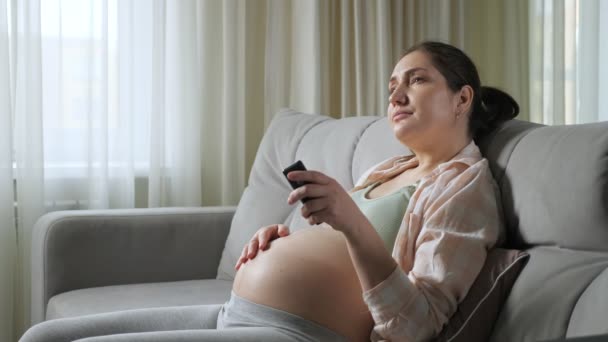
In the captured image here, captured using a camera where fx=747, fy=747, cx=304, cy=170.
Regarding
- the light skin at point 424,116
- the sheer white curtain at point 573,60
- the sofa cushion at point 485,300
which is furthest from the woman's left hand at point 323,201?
the sheer white curtain at point 573,60

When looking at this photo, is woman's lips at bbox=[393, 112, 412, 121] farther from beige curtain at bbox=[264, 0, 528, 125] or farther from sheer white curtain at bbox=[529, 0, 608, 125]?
sheer white curtain at bbox=[529, 0, 608, 125]

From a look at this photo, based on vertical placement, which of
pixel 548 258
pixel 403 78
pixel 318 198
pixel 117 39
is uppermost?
pixel 117 39

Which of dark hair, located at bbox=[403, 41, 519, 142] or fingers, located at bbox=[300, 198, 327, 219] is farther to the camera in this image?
dark hair, located at bbox=[403, 41, 519, 142]

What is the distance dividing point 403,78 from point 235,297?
54cm

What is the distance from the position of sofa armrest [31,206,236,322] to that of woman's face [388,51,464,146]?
3.42 ft

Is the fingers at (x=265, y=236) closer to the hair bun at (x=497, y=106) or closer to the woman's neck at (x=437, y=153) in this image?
the woman's neck at (x=437, y=153)

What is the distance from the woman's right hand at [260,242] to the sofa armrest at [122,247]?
2.83 feet

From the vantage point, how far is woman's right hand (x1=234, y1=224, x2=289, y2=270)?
1.44 m

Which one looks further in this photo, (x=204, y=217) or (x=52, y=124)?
(x=52, y=124)

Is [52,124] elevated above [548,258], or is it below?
above

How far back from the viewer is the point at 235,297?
1372 mm

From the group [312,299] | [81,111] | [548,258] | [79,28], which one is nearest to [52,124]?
[81,111]

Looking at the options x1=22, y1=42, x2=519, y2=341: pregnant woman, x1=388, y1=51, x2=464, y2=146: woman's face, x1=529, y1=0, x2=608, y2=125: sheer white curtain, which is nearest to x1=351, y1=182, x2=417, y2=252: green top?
x1=22, y1=42, x2=519, y2=341: pregnant woman

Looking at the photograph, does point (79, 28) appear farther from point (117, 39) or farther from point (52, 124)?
point (52, 124)
